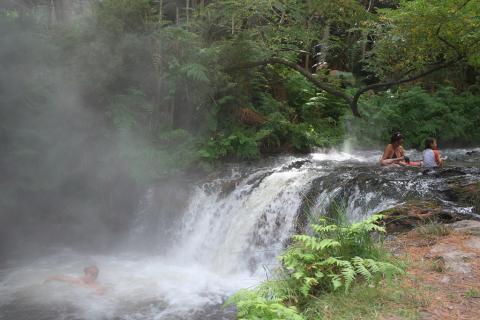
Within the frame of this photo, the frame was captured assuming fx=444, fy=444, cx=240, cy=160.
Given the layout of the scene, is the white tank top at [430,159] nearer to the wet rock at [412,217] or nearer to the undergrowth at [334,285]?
the wet rock at [412,217]

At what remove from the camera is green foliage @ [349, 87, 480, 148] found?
611 inches

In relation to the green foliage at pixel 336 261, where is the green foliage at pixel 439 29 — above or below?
above

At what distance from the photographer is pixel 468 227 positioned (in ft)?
17.4

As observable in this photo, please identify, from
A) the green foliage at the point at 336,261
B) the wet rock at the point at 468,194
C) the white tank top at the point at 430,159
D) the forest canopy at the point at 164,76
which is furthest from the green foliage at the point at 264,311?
the forest canopy at the point at 164,76

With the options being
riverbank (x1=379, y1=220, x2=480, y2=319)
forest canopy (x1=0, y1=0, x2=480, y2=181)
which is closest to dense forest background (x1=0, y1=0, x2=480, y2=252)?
forest canopy (x1=0, y1=0, x2=480, y2=181)

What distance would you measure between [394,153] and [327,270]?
7.16 meters

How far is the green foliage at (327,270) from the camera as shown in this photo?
3656 millimetres

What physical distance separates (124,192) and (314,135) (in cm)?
596

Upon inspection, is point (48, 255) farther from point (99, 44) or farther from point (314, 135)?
point (314, 135)

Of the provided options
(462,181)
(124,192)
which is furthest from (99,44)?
(462,181)

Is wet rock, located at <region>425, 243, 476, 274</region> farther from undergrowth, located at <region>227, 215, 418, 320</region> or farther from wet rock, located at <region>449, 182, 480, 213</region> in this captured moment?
wet rock, located at <region>449, 182, 480, 213</region>

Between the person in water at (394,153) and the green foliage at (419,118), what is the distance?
16.1 ft

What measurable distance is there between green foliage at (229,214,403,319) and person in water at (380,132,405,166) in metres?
6.12

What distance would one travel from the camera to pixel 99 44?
1103 centimetres
